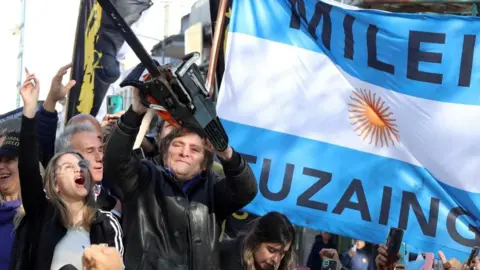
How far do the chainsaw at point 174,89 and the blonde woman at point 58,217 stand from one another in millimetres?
508

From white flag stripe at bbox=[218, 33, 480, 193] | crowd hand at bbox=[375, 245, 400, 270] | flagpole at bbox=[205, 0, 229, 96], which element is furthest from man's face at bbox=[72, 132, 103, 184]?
flagpole at bbox=[205, 0, 229, 96]

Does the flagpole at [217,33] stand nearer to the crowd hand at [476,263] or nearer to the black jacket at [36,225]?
the crowd hand at [476,263]

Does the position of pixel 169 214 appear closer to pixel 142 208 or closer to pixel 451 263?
pixel 142 208

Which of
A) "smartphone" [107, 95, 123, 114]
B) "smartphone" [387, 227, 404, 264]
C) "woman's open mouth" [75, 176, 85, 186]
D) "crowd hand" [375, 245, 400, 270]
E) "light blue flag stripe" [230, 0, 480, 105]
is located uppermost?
"light blue flag stripe" [230, 0, 480, 105]

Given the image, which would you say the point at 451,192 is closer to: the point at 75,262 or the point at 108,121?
the point at 108,121

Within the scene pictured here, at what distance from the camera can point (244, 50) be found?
709 centimetres

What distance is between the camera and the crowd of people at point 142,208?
502 centimetres

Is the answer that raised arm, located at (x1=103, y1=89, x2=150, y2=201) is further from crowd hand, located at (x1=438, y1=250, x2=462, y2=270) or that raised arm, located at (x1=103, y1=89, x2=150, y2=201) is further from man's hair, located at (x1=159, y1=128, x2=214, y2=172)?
crowd hand, located at (x1=438, y1=250, x2=462, y2=270)

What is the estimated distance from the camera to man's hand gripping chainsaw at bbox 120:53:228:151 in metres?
4.77

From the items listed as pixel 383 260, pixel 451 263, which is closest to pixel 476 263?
pixel 451 263

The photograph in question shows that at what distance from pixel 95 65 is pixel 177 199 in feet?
13.8

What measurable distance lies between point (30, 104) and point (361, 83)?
2.43 metres

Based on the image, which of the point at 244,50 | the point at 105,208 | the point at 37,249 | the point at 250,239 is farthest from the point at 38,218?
the point at 244,50

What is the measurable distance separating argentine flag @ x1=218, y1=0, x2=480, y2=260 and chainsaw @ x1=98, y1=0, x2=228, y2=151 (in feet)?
6.26
